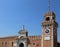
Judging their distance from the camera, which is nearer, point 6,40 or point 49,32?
point 49,32

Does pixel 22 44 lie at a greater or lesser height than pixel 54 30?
lesser

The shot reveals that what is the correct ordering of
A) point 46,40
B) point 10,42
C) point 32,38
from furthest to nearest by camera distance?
point 10,42
point 32,38
point 46,40

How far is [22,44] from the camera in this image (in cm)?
4825

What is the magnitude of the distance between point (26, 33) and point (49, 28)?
6.58 meters

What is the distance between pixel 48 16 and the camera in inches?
1767

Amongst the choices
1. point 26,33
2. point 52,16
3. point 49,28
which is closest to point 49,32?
point 49,28

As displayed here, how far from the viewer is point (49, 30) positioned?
43750 mm

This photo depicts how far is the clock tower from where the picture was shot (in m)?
42.9

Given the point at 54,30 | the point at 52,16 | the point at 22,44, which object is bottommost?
the point at 22,44

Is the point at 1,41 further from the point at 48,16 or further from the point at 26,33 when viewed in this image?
the point at 48,16

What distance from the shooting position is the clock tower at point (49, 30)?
42909 mm

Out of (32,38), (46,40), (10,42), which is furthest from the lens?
(10,42)

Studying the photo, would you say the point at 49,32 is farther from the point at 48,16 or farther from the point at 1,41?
the point at 1,41

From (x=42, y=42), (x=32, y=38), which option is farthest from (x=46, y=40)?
(x=32, y=38)
